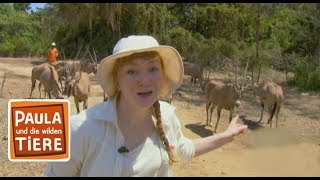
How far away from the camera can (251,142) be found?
8820mm

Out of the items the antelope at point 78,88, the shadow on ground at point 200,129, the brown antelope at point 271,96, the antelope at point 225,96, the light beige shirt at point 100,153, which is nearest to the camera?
the light beige shirt at point 100,153

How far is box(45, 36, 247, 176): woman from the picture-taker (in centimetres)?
179

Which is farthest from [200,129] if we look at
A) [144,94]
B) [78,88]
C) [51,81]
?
[144,94]

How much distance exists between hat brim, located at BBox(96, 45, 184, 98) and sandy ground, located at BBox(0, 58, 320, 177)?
442 centimetres

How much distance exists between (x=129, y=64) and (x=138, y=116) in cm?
22

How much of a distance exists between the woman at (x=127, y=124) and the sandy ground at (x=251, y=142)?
14.9 ft

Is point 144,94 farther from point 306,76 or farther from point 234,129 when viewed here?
point 306,76

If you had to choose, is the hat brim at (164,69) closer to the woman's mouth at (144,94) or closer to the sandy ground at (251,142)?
the woman's mouth at (144,94)

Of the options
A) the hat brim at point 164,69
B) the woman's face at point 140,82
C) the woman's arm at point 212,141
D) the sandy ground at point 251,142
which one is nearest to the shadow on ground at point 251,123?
the sandy ground at point 251,142

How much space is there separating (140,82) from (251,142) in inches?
287

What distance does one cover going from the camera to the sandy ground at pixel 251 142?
6723 millimetres

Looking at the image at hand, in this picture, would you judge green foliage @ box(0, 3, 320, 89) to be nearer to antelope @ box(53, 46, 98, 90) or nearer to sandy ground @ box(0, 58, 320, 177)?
sandy ground @ box(0, 58, 320, 177)

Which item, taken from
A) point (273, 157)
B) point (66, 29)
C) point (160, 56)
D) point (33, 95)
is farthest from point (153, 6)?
point (160, 56)

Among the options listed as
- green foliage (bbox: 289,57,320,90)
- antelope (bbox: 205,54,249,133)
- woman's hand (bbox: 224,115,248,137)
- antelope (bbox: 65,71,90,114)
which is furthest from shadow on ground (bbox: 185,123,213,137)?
green foliage (bbox: 289,57,320,90)
